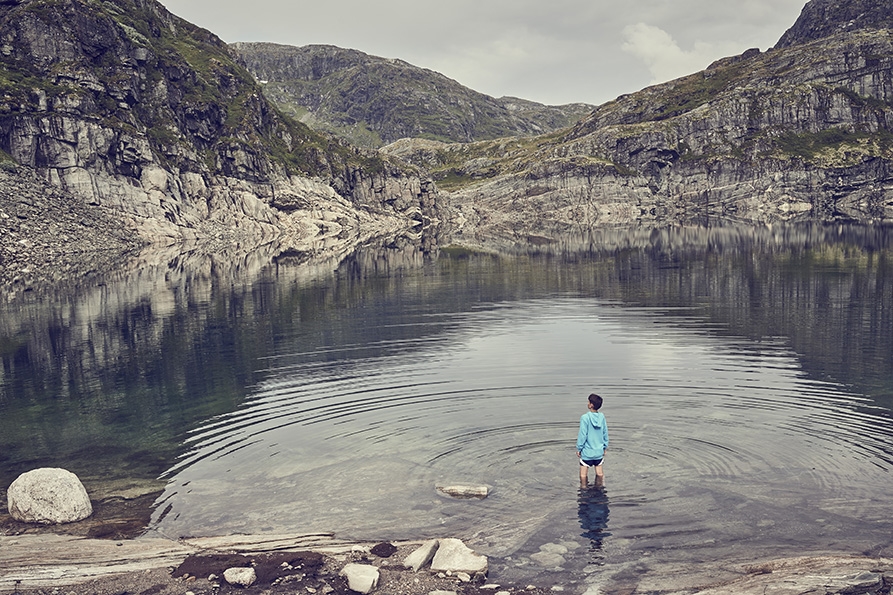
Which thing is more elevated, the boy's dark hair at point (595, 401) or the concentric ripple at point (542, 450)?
the boy's dark hair at point (595, 401)

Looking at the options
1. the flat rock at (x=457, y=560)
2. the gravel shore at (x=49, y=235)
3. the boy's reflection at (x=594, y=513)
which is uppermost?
the gravel shore at (x=49, y=235)

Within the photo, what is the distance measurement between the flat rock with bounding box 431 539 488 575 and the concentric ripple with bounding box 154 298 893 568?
1.40 meters

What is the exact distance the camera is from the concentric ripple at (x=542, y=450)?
65.0 ft

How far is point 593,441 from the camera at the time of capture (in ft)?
71.2

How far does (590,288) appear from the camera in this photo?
262 ft

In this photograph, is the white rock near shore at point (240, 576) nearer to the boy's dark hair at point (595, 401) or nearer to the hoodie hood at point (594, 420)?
the hoodie hood at point (594, 420)

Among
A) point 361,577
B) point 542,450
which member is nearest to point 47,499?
point 361,577

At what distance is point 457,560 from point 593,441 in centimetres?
679

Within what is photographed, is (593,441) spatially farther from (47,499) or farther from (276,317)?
(276,317)

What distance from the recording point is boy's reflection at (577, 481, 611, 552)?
61.2ft

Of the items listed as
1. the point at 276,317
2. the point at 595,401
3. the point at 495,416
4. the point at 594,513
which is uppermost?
the point at 595,401

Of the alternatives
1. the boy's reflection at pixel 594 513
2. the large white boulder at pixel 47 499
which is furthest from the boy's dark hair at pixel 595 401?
the large white boulder at pixel 47 499

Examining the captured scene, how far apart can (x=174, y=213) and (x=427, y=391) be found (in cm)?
17830

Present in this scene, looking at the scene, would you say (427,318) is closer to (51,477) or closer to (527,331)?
(527,331)
